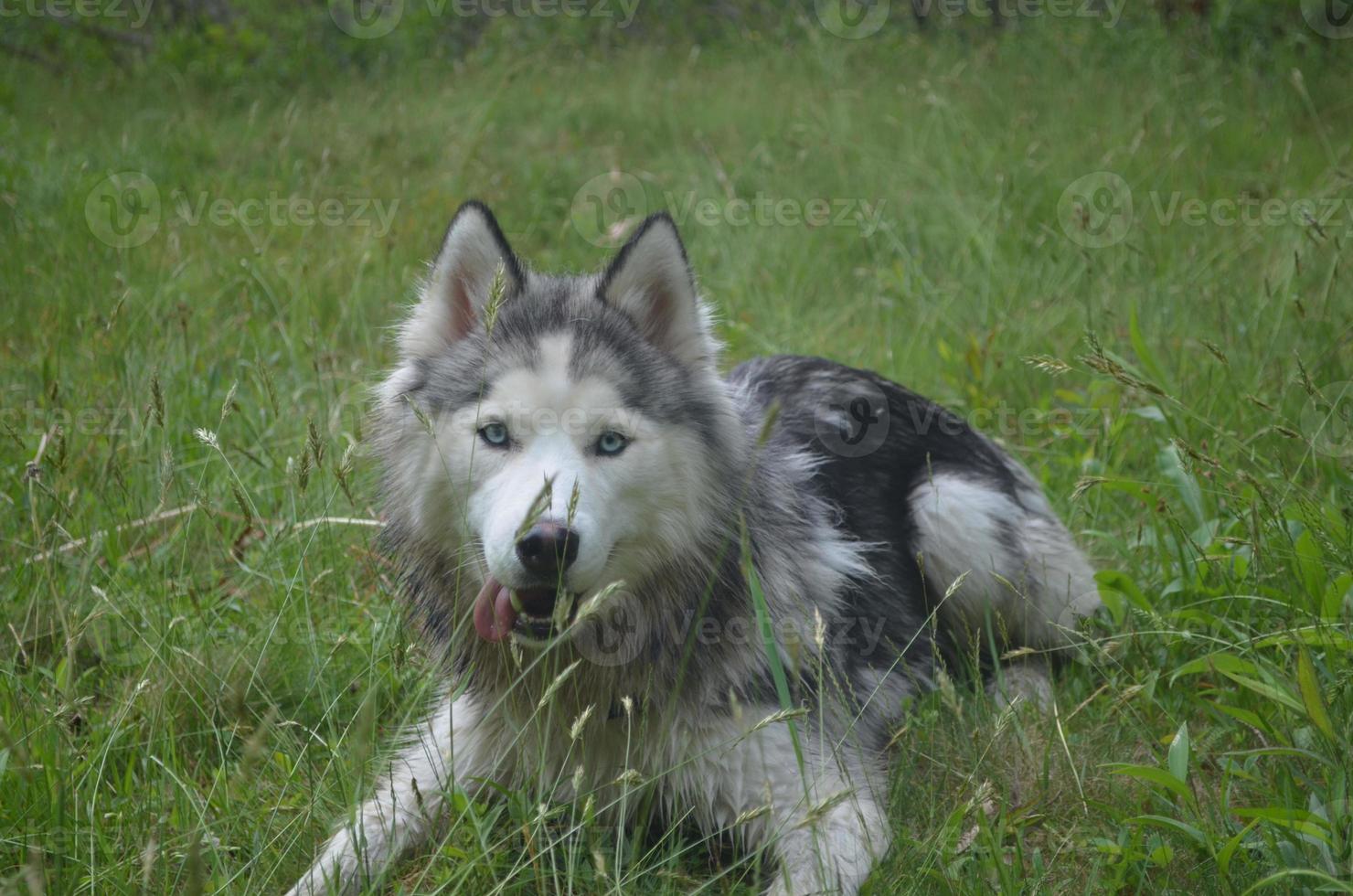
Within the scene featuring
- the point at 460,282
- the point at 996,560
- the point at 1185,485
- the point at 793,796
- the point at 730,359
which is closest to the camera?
the point at 793,796

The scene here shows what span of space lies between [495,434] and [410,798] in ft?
2.92

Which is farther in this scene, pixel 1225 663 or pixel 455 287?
pixel 455 287

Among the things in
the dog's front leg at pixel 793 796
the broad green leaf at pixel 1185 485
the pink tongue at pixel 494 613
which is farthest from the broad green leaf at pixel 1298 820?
the pink tongue at pixel 494 613

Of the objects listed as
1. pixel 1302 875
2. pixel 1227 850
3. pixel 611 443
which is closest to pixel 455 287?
pixel 611 443

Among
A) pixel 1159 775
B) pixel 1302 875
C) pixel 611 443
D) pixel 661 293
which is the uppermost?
pixel 661 293

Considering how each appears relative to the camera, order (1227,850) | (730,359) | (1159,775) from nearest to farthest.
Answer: (1227,850) < (1159,775) < (730,359)

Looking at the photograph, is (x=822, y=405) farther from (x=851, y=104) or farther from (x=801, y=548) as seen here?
(x=851, y=104)

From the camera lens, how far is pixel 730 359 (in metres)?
4.79

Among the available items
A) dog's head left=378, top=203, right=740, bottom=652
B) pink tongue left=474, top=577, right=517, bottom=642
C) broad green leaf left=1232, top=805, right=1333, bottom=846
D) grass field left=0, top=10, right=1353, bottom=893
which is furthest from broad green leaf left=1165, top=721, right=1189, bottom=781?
pink tongue left=474, top=577, right=517, bottom=642

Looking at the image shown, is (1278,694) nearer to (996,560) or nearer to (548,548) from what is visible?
(996,560)

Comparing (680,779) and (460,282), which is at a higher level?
(460,282)

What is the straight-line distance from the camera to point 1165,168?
571cm

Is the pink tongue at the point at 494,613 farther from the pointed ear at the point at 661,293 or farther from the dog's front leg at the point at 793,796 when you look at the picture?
the pointed ear at the point at 661,293

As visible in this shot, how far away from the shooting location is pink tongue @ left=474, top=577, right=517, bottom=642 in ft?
6.96
